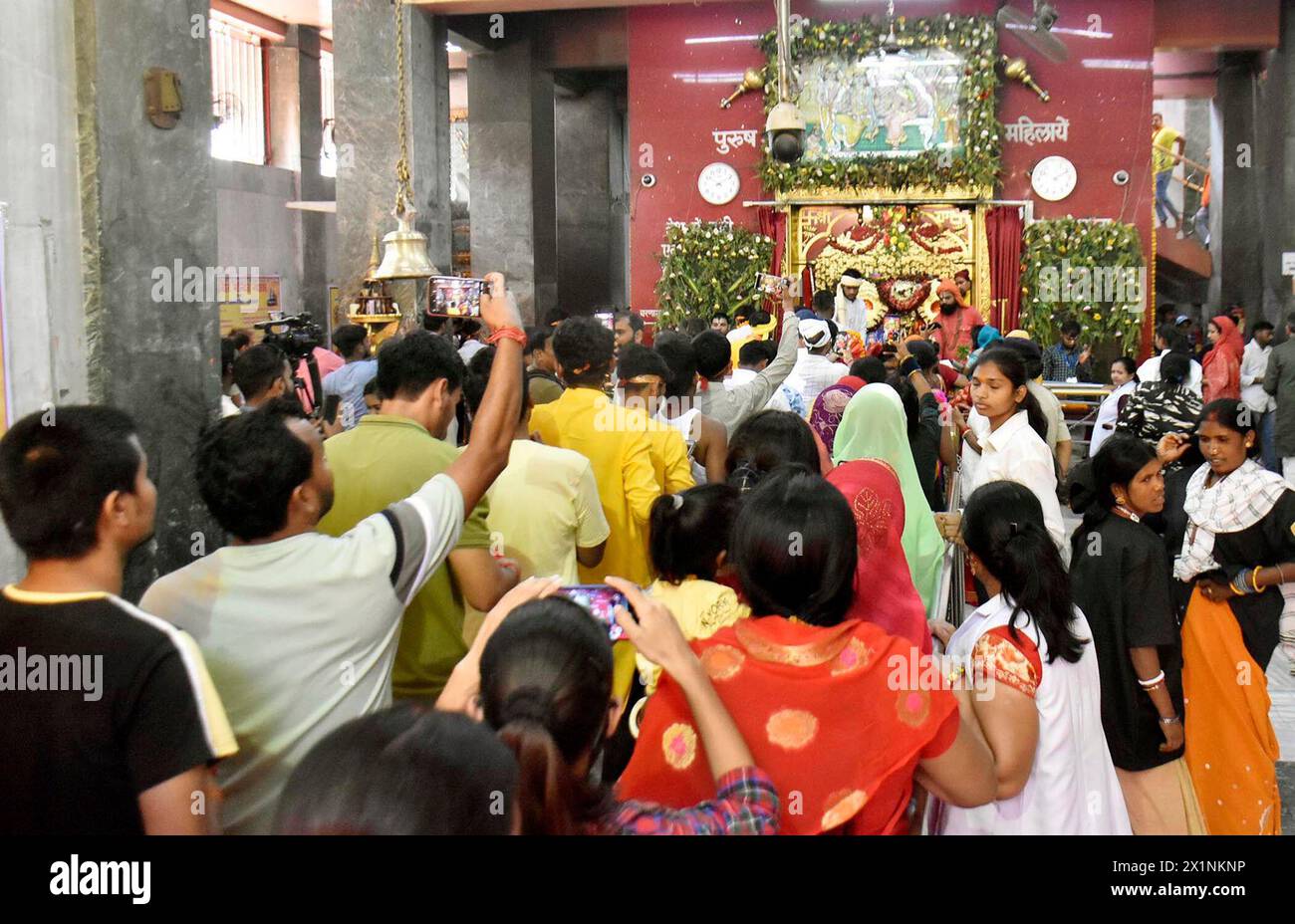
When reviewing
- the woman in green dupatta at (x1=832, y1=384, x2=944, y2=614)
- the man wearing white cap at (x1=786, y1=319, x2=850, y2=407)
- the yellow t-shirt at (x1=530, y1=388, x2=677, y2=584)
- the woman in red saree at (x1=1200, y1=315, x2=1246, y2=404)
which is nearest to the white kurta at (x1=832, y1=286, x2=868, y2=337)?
the woman in red saree at (x1=1200, y1=315, x2=1246, y2=404)

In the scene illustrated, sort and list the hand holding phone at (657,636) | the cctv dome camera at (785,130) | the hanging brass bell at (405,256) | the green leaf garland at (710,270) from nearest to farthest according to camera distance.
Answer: the hand holding phone at (657,636) < the hanging brass bell at (405,256) < the cctv dome camera at (785,130) < the green leaf garland at (710,270)

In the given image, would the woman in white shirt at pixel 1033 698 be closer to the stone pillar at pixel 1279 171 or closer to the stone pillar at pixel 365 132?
the stone pillar at pixel 365 132

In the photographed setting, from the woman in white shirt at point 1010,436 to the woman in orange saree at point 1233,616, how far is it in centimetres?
45

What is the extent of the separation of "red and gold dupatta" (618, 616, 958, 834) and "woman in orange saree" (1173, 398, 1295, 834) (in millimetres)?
2065

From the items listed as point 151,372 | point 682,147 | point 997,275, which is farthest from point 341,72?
point 151,372

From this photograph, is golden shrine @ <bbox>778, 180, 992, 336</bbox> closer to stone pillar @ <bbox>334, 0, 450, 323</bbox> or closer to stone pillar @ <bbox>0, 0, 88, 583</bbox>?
stone pillar @ <bbox>334, 0, 450, 323</bbox>

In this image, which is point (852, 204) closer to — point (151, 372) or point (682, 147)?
point (682, 147)

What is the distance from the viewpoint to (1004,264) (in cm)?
1455

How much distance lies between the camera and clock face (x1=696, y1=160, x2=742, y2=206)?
15.2 m

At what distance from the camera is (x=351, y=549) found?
2211mm

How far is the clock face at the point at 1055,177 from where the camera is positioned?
14.6 meters

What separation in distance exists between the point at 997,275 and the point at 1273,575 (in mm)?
11150

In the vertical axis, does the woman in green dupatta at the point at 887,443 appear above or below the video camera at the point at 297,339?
below

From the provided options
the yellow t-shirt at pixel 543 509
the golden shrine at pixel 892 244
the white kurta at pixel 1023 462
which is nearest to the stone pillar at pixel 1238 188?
the golden shrine at pixel 892 244
